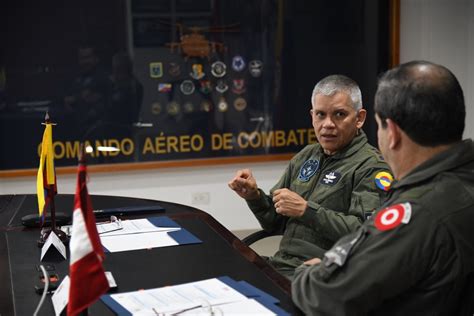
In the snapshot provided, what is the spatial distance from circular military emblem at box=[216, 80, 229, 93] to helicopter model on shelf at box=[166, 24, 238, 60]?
199 millimetres

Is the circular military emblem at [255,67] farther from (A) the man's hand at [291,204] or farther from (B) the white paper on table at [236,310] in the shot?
(B) the white paper on table at [236,310]

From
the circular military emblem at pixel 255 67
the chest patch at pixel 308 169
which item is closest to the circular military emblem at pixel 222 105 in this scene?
the circular military emblem at pixel 255 67

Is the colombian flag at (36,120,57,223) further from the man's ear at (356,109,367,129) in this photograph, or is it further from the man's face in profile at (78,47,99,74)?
the man's face in profile at (78,47,99,74)

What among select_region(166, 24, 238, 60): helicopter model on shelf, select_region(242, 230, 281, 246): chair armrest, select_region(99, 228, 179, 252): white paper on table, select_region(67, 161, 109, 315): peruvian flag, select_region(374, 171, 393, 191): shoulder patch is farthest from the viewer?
select_region(166, 24, 238, 60): helicopter model on shelf

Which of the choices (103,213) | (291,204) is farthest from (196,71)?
(291,204)

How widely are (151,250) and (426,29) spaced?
3.70 metres

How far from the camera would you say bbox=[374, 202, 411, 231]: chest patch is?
168 cm

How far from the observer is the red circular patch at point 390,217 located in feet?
5.53

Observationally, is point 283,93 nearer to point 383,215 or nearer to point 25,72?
point 25,72

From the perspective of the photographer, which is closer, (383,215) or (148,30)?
(383,215)

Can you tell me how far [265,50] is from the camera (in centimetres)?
533

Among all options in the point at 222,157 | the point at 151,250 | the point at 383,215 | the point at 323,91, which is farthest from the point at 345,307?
the point at 222,157

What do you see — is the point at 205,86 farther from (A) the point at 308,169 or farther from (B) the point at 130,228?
(B) the point at 130,228

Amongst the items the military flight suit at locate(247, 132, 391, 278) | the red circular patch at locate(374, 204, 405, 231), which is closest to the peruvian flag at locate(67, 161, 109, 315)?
the red circular patch at locate(374, 204, 405, 231)
